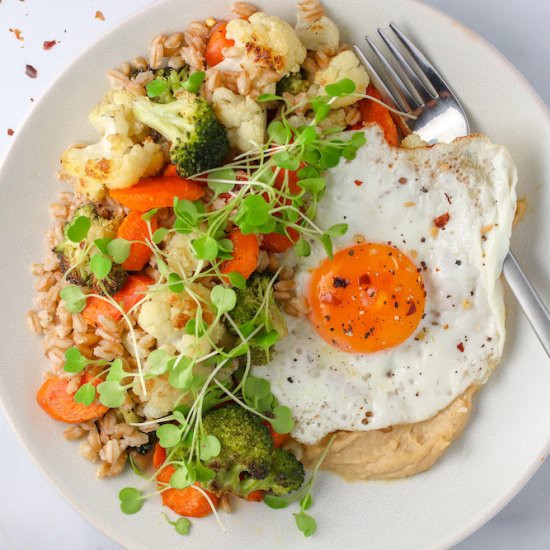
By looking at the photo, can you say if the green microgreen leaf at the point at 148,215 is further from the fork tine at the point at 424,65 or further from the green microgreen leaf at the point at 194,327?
the fork tine at the point at 424,65

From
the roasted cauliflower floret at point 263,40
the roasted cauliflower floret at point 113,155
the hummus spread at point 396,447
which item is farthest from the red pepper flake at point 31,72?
the hummus spread at point 396,447

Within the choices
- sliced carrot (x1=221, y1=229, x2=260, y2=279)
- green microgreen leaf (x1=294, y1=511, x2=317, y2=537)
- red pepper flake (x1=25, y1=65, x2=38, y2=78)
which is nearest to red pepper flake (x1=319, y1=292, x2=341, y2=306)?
sliced carrot (x1=221, y1=229, x2=260, y2=279)

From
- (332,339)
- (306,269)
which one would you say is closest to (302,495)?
(332,339)

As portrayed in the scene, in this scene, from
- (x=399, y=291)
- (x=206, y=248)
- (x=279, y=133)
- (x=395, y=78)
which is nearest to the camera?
(x=206, y=248)

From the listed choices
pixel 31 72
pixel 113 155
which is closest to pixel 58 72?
pixel 31 72

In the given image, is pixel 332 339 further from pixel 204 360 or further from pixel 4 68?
pixel 4 68

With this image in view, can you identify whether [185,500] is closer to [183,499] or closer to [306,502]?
[183,499]

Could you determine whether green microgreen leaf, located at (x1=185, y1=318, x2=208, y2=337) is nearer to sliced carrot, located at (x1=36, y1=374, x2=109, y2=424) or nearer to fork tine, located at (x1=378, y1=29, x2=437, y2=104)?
sliced carrot, located at (x1=36, y1=374, x2=109, y2=424)
